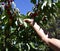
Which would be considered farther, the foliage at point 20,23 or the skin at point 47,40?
the foliage at point 20,23

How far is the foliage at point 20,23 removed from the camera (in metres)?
3.24

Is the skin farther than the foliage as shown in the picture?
No

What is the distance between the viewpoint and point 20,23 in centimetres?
328

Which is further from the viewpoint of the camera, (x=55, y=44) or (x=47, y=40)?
(x=47, y=40)

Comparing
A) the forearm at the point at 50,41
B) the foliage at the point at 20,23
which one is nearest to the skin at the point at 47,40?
the forearm at the point at 50,41

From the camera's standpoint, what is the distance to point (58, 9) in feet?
11.0

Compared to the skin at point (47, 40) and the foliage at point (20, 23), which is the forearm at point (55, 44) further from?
the foliage at point (20, 23)

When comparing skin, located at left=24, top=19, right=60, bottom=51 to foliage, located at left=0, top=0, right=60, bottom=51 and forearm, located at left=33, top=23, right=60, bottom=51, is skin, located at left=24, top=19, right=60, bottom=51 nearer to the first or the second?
forearm, located at left=33, top=23, right=60, bottom=51

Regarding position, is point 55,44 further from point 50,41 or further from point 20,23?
point 20,23

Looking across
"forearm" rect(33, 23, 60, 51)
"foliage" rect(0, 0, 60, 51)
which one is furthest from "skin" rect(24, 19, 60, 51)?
"foliage" rect(0, 0, 60, 51)

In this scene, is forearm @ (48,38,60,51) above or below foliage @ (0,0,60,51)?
below

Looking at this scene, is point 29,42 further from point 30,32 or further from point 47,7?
point 47,7

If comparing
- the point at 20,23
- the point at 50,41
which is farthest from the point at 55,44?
the point at 20,23

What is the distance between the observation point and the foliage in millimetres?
3242
